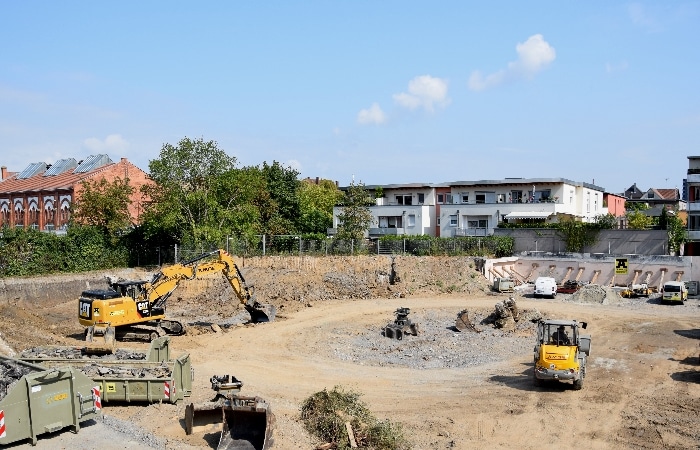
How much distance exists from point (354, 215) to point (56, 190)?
90.5 feet

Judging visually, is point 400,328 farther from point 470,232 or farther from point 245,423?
point 470,232

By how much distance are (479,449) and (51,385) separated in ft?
35.2

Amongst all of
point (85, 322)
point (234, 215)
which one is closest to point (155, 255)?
point (234, 215)

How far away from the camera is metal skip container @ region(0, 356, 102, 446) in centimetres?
1420

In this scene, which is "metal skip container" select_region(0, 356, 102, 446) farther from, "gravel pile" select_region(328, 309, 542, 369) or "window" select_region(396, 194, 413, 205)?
"window" select_region(396, 194, 413, 205)

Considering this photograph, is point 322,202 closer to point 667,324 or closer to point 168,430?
point 667,324

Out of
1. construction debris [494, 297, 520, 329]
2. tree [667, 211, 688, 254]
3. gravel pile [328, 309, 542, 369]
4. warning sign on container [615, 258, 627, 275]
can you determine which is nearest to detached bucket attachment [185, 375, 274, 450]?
gravel pile [328, 309, 542, 369]

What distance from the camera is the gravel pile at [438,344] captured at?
26734mm

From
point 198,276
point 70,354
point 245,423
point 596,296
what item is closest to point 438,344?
point 198,276

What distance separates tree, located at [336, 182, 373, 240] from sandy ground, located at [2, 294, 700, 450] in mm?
20399

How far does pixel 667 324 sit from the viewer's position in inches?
1346

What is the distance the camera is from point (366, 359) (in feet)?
87.5

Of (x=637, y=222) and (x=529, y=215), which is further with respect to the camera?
(x=637, y=222)

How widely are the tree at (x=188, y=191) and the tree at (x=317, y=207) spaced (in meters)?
20.3
